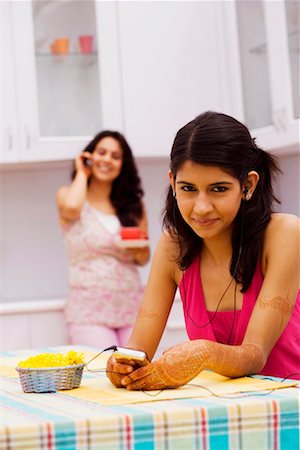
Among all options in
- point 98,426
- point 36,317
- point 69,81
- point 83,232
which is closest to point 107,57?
point 69,81

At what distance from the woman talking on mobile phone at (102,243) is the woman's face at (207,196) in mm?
1976

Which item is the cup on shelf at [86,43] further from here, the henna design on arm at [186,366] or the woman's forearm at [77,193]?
the henna design on arm at [186,366]

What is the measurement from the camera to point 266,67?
3617 mm

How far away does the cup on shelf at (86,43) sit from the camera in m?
3.95

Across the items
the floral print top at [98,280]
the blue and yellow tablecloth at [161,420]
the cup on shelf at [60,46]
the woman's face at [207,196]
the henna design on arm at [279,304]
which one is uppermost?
the cup on shelf at [60,46]

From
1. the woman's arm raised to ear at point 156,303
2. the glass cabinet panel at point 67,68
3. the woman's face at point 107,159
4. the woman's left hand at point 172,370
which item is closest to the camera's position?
the woman's left hand at point 172,370

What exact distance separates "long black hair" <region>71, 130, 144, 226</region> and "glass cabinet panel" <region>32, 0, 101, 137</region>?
0.21 meters

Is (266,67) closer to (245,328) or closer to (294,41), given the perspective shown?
(294,41)

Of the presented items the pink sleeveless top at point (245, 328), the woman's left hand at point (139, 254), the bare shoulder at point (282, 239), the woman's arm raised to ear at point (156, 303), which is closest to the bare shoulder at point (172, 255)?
the woman's arm raised to ear at point (156, 303)

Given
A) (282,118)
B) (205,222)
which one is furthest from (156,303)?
(282,118)

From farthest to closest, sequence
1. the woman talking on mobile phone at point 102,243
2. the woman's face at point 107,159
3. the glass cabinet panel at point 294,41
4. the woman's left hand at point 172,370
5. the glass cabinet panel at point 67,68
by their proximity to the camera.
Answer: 1. the glass cabinet panel at point 67,68
2. the woman's face at point 107,159
3. the woman talking on mobile phone at point 102,243
4. the glass cabinet panel at point 294,41
5. the woman's left hand at point 172,370

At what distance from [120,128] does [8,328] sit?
0.99 metres

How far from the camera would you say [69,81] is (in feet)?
13.1

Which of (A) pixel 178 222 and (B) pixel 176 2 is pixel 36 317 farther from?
(A) pixel 178 222
